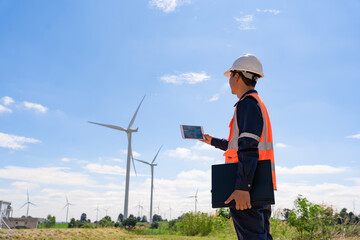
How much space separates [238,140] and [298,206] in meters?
9.99

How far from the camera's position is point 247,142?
327 centimetres

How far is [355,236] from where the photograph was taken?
37.0ft

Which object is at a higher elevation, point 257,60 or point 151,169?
point 151,169

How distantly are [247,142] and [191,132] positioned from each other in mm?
1564

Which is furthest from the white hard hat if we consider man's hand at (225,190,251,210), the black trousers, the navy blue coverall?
the black trousers

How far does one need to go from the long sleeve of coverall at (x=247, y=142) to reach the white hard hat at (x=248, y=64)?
1.38ft

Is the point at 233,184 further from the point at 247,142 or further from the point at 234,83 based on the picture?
the point at 234,83

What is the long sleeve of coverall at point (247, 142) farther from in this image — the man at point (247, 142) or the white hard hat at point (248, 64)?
the white hard hat at point (248, 64)

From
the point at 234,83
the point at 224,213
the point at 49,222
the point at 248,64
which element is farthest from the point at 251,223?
the point at 49,222

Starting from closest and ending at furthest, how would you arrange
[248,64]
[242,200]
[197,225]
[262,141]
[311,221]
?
[242,200]
[262,141]
[248,64]
[311,221]
[197,225]

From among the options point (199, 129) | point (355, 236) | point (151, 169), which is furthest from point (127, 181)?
point (199, 129)

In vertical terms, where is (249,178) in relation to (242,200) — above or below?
above

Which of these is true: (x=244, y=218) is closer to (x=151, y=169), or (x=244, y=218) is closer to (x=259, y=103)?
(x=259, y=103)

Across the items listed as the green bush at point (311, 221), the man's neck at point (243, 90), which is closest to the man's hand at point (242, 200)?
the man's neck at point (243, 90)
